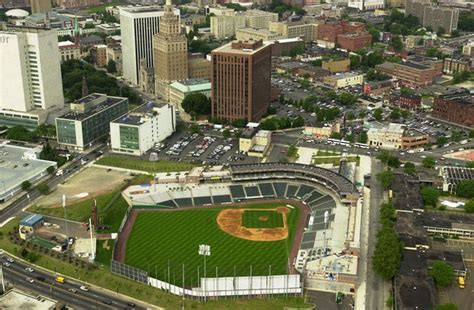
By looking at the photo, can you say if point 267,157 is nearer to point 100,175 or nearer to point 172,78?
point 100,175

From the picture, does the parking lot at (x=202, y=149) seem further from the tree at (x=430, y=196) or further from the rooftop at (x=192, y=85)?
the tree at (x=430, y=196)

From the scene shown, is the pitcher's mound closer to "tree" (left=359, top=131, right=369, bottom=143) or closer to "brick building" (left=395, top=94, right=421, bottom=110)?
"tree" (left=359, top=131, right=369, bottom=143)

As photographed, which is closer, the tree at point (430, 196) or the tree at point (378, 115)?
the tree at point (430, 196)

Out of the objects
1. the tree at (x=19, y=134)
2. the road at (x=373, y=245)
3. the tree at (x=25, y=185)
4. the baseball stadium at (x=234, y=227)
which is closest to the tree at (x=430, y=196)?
the road at (x=373, y=245)

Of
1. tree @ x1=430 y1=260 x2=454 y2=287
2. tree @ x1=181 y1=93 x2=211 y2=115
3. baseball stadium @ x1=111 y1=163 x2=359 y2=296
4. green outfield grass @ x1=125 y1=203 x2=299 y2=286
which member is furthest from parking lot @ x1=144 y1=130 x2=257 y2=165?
tree @ x1=430 y1=260 x2=454 y2=287

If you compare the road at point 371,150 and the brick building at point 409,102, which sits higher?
the brick building at point 409,102

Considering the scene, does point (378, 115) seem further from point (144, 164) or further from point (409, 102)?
point (144, 164)
